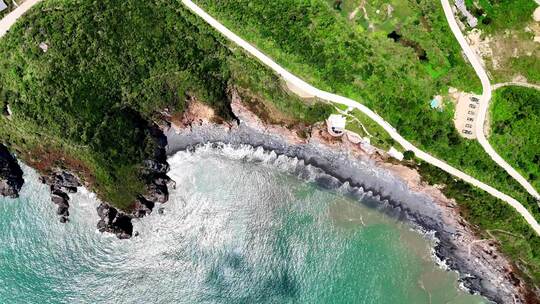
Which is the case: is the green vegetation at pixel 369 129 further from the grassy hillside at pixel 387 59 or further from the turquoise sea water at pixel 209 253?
the turquoise sea water at pixel 209 253

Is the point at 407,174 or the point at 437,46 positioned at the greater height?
the point at 437,46

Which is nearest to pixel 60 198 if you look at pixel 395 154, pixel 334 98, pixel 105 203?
pixel 105 203

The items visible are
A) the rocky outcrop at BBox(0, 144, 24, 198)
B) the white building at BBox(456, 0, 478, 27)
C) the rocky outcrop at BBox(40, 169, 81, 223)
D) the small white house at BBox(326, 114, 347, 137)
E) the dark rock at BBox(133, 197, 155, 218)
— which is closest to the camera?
the white building at BBox(456, 0, 478, 27)

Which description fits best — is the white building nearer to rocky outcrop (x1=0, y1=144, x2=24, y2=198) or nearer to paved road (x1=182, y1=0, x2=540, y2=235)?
paved road (x1=182, y1=0, x2=540, y2=235)

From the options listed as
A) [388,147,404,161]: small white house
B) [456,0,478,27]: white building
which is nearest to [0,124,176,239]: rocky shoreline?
Answer: [388,147,404,161]: small white house

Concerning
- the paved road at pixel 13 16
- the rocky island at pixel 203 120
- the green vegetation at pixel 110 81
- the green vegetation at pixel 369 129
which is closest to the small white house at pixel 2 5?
the paved road at pixel 13 16

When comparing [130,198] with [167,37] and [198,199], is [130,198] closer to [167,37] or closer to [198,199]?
[198,199]

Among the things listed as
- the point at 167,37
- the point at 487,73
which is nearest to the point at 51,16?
the point at 167,37
